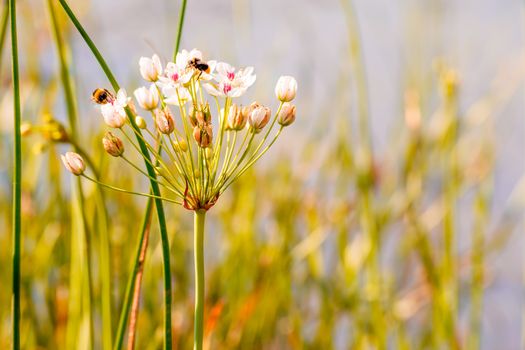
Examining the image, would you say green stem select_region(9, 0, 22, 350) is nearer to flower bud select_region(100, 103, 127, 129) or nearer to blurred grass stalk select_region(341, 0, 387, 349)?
flower bud select_region(100, 103, 127, 129)

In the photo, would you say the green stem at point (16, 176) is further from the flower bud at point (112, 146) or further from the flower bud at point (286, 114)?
the flower bud at point (286, 114)

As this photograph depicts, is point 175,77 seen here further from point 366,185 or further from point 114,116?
point 366,185

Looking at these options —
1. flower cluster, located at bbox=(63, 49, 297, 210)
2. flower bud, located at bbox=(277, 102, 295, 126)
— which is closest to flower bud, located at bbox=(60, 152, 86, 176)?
flower cluster, located at bbox=(63, 49, 297, 210)

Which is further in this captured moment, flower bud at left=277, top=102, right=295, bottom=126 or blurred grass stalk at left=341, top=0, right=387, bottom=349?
blurred grass stalk at left=341, top=0, right=387, bottom=349

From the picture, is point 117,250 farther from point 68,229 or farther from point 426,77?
point 426,77

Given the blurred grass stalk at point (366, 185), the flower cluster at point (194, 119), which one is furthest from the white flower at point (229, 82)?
the blurred grass stalk at point (366, 185)
